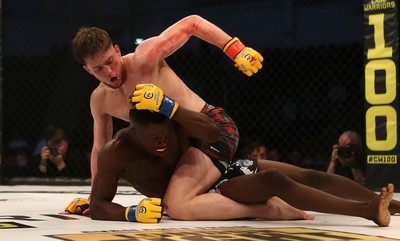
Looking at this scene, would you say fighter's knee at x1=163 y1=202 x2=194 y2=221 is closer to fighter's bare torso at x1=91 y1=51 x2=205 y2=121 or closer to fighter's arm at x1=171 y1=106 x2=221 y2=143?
fighter's arm at x1=171 y1=106 x2=221 y2=143

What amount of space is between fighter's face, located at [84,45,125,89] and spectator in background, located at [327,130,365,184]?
2513 millimetres

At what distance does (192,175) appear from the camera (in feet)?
8.22

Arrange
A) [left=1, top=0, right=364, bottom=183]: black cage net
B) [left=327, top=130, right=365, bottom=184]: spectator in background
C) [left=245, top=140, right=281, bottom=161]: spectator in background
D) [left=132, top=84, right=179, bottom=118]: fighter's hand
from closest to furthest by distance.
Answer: [left=132, top=84, right=179, bottom=118]: fighter's hand → [left=327, top=130, right=365, bottom=184]: spectator in background → [left=245, top=140, right=281, bottom=161]: spectator in background → [left=1, top=0, right=364, bottom=183]: black cage net

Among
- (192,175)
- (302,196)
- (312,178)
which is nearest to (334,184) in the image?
(312,178)

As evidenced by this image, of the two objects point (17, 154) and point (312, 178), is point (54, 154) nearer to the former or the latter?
point (17, 154)

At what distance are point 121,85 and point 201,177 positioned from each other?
20.1 inches

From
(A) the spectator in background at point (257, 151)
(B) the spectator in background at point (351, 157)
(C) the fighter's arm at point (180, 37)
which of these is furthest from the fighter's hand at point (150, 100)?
(A) the spectator in background at point (257, 151)

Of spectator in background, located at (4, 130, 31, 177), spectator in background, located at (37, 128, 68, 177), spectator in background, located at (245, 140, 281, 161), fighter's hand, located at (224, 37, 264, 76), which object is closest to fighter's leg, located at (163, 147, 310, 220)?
fighter's hand, located at (224, 37, 264, 76)

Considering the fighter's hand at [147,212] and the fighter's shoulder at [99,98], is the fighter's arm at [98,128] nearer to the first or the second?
the fighter's shoulder at [99,98]

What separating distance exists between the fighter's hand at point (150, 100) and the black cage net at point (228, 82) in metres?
3.60

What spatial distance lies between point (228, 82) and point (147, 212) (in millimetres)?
4336

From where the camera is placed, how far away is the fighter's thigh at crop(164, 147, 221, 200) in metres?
2.48

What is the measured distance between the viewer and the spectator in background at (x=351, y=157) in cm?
467

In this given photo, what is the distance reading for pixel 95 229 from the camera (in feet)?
7.03
